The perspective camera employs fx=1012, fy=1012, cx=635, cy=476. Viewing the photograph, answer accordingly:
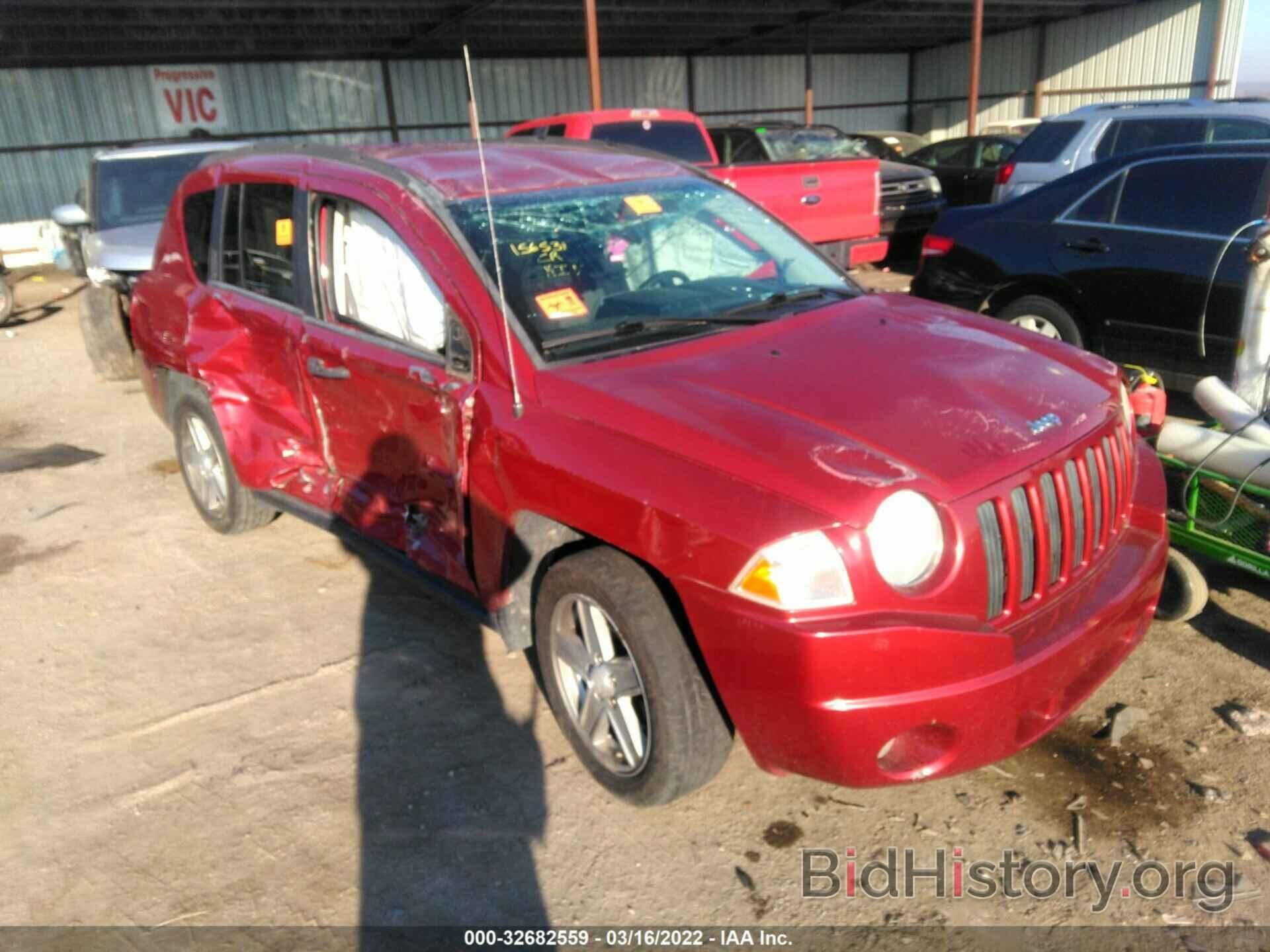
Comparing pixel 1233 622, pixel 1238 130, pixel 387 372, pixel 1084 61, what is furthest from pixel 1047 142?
pixel 1084 61

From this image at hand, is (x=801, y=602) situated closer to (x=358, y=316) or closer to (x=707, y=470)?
(x=707, y=470)

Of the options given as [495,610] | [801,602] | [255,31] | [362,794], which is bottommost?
[362,794]

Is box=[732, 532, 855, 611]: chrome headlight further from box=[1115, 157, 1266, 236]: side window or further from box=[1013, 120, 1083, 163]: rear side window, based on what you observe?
box=[1013, 120, 1083, 163]: rear side window

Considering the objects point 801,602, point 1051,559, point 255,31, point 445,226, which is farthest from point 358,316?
point 255,31

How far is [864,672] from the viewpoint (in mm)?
2441

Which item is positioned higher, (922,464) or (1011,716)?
(922,464)

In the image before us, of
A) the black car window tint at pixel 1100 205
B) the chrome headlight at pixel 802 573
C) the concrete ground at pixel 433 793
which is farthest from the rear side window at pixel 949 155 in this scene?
the chrome headlight at pixel 802 573

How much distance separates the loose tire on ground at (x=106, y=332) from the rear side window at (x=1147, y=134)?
9.01 meters

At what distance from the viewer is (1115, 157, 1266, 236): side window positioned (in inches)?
219

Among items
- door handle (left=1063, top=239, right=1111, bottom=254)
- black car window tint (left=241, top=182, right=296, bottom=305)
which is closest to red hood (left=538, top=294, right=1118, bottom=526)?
black car window tint (left=241, top=182, right=296, bottom=305)

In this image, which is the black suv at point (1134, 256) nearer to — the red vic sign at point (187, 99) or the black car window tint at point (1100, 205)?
the black car window tint at point (1100, 205)

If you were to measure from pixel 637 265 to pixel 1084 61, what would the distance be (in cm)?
2605

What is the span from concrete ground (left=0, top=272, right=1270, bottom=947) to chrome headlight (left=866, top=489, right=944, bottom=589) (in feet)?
3.01

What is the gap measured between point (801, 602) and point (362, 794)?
169 cm
